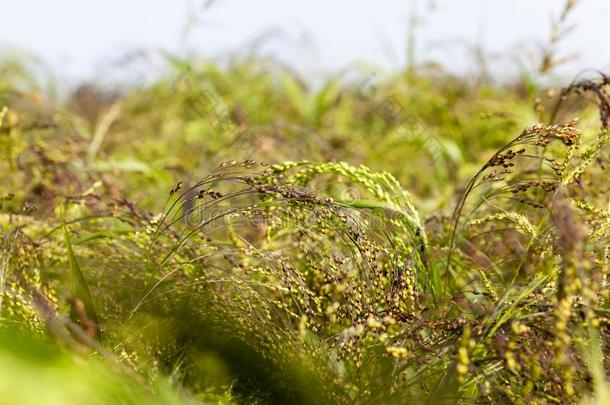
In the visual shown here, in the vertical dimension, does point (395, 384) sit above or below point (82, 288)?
below

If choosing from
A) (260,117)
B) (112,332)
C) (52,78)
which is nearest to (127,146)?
(260,117)

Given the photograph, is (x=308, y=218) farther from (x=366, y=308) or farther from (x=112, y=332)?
(x=112, y=332)

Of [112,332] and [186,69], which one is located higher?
[186,69]

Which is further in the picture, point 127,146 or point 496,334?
point 127,146

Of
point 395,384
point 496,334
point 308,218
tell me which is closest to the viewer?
point 496,334

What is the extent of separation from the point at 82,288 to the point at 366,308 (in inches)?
20.2

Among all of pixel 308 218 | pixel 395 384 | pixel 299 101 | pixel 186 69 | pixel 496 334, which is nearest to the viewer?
pixel 496 334

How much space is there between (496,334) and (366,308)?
25 cm

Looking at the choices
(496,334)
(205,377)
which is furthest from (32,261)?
(496,334)

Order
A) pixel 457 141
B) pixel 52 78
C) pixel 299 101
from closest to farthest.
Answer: pixel 457 141 → pixel 299 101 → pixel 52 78

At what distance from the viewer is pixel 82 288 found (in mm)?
1415

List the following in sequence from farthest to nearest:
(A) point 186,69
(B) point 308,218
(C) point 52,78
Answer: (C) point 52,78
(A) point 186,69
(B) point 308,218

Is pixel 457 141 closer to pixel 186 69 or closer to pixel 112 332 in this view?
pixel 186 69

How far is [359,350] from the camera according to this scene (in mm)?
1268
